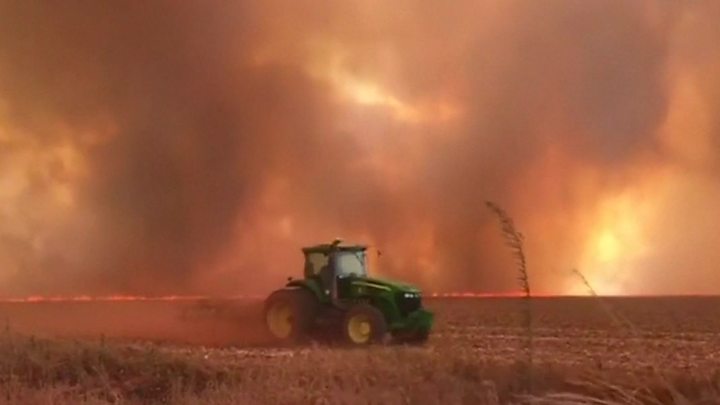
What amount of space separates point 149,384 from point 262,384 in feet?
4.37

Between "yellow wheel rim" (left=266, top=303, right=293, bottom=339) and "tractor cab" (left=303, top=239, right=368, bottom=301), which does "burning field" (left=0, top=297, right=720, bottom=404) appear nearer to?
"yellow wheel rim" (left=266, top=303, right=293, bottom=339)

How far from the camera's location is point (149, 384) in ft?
32.7

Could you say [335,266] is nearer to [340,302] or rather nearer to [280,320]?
[340,302]

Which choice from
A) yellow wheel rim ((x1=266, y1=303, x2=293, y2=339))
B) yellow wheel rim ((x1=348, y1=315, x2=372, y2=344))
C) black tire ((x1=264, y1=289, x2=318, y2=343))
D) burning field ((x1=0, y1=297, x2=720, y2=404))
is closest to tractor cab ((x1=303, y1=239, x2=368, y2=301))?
black tire ((x1=264, y1=289, x2=318, y2=343))

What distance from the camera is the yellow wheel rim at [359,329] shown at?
56.3 feet

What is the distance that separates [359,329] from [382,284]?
1.26 m

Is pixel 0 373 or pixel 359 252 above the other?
pixel 359 252

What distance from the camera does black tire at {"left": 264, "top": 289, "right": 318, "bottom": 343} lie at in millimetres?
18188

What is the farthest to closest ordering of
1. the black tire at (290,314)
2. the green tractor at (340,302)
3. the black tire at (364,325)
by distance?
the black tire at (290,314)
the green tractor at (340,302)
the black tire at (364,325)

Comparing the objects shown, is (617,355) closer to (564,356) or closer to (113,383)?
(564,356)

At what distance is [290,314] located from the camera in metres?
18.4

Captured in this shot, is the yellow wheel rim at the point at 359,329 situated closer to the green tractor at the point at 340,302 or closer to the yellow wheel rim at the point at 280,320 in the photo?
the green tractor at the point at 340,302

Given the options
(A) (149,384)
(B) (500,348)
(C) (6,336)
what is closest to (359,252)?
(B) (500,348)

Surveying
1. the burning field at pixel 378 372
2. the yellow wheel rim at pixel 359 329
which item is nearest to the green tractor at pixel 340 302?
the yellow wheel rim at pixel 359 329
